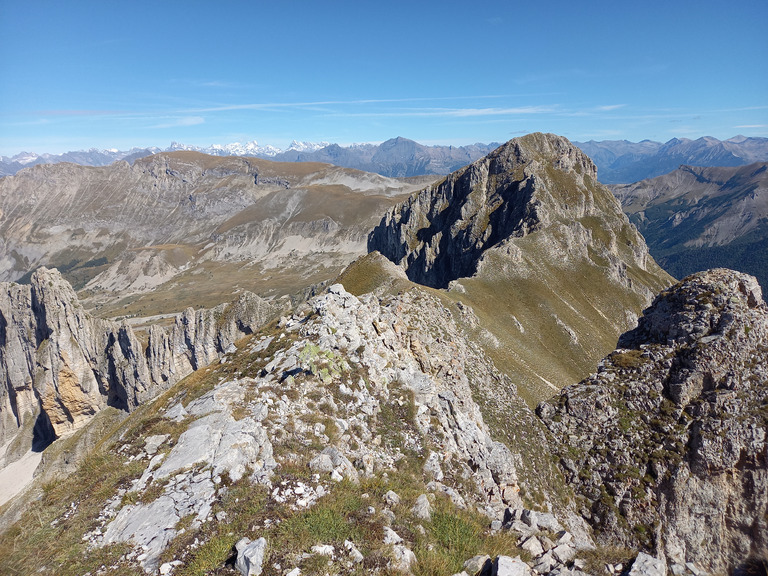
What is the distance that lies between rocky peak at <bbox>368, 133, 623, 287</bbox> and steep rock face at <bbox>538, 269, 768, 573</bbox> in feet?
342

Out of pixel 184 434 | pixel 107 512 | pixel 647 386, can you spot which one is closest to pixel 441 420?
pixel 184 434

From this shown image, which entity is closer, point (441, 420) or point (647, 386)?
point (441, 420)

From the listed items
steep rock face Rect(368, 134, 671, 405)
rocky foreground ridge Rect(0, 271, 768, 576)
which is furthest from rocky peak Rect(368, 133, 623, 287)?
rocky foreground ridge Rect(0, 271, 768, 576)

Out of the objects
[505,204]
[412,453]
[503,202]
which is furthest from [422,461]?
[503,202]

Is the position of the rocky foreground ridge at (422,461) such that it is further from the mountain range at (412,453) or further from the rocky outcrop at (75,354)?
the rocky outcrop at (75,354)

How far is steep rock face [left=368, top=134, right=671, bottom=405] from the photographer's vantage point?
7762 cm

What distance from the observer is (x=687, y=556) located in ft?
96.2

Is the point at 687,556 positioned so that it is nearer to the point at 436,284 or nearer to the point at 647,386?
the point at 647,386

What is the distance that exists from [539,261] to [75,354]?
400 feet

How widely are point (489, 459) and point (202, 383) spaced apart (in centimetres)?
2099

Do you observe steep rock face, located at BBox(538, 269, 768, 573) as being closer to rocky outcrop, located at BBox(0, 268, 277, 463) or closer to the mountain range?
the mountain range

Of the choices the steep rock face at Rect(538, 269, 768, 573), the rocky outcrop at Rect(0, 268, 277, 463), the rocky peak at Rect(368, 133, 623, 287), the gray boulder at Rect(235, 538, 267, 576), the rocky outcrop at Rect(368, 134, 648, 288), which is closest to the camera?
the gray boulder at Rect(235, 538, 267, 576)

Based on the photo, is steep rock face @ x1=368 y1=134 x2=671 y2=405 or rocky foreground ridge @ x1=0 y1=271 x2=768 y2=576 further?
steep rock face @ x1=368 y1=134 x2=671 y2=405

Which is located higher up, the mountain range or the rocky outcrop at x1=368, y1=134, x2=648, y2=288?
the rocky outcrop at x1=368, y1=134, x2=648, y2=288
